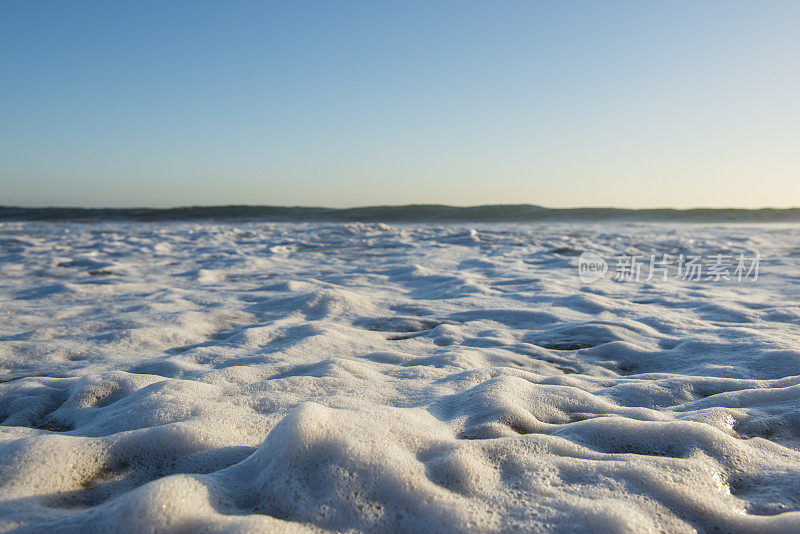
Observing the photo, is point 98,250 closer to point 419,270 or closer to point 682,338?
point 419,270

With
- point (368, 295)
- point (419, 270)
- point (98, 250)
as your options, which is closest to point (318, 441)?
point (368, 295)

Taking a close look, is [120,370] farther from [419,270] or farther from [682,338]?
[419,270]

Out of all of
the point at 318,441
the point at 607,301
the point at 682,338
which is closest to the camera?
the point at 318,441

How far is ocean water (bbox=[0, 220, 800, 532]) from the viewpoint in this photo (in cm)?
101

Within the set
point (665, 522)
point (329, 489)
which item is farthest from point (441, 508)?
point (665, 522)

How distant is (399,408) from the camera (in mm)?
1620

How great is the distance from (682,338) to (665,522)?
1.89 metres

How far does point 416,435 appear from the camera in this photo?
4.26ft

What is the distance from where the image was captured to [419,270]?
503 cm

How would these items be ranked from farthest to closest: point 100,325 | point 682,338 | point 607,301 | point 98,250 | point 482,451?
point 98,250 < point 607,301 < point 100,325 < point 682,338 < point 482,451

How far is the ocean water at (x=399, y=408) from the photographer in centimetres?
101

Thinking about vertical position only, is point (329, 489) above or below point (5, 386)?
above

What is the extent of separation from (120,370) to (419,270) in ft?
10.7

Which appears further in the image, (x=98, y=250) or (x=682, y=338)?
(x=98, y=250)
